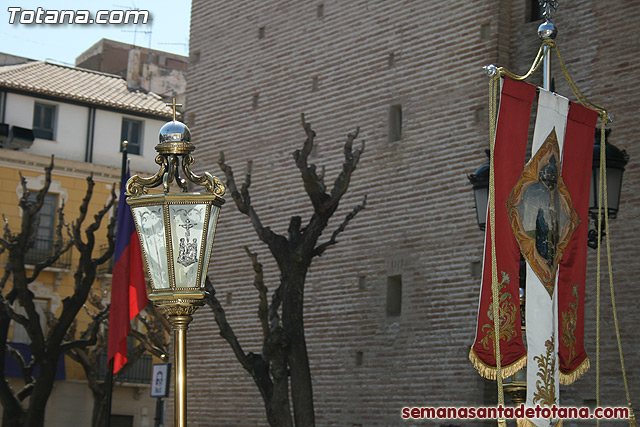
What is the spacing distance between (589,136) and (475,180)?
132 centimetres

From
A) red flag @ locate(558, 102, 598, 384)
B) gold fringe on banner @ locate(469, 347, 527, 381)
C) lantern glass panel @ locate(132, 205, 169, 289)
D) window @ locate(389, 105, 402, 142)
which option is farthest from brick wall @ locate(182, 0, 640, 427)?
lantern glass panel @ locate(132, 205, 169, 289)

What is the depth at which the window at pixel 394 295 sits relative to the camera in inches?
675

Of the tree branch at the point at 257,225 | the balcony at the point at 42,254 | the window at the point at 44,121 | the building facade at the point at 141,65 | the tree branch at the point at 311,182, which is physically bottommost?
the tree branch at the point at 257,225

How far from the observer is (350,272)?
17.8 meters

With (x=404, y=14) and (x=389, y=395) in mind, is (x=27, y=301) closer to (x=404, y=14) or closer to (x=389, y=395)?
(x=389, y=395)

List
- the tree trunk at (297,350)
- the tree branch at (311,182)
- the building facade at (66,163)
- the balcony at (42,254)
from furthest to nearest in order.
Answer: the building facade at (66,163)
the balcony at (42,254)
the tree branch at (311,182)
the tree trunk at (297,350)

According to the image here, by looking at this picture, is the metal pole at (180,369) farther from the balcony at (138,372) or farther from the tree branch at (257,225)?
the balcony at (138,372)

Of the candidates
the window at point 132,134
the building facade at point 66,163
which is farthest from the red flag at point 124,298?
the window at point 132,134

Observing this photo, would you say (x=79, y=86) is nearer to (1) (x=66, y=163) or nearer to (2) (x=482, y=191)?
(1) (x=66, y=163)

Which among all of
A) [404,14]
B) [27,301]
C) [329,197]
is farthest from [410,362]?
[27,301]

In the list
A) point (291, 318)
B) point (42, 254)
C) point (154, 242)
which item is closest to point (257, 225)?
point (291, 318)

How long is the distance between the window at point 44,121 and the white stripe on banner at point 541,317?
2284cm

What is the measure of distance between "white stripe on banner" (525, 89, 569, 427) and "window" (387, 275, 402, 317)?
9.08m

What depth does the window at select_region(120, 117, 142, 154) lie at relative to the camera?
101 feet
